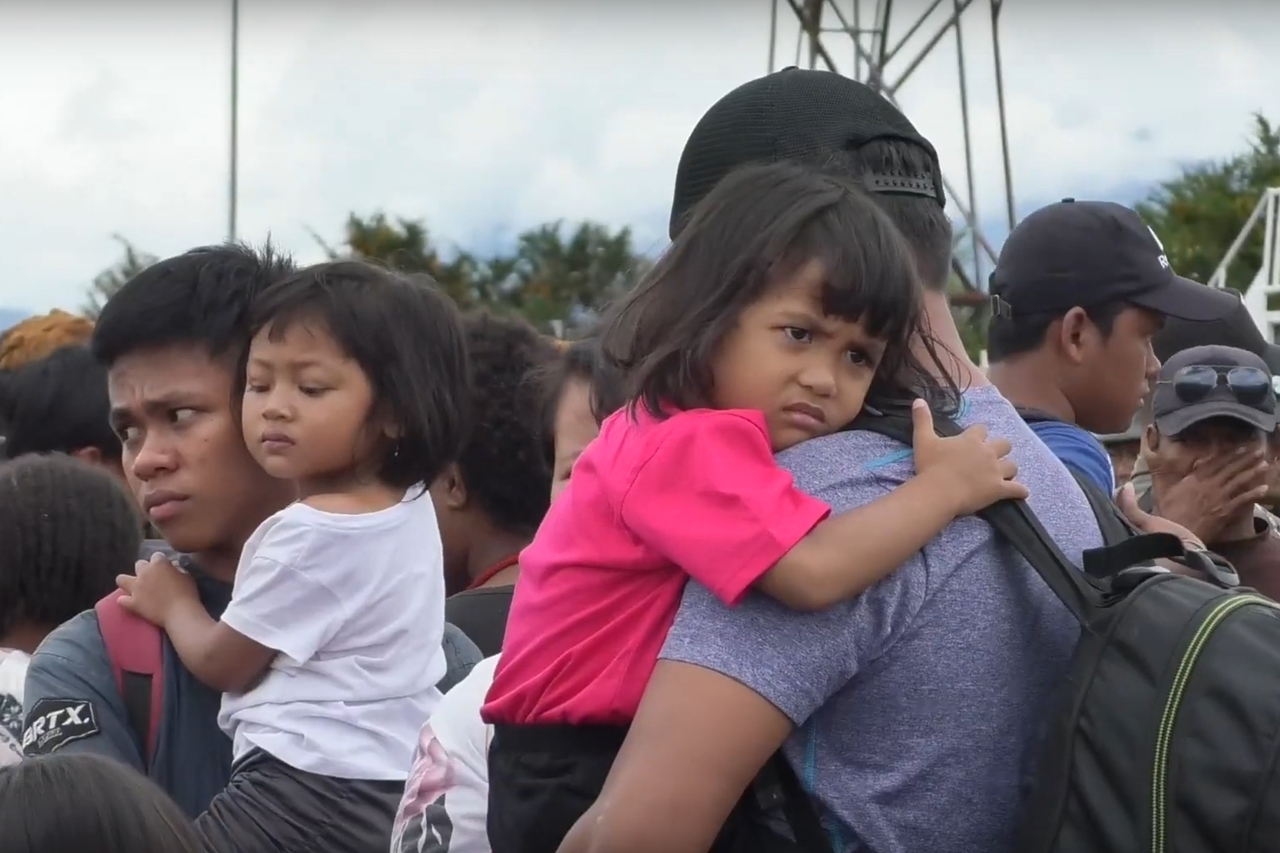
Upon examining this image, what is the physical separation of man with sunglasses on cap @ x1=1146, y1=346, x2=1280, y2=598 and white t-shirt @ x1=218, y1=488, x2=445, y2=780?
2.42 m

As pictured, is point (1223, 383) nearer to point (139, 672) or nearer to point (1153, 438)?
point (1153, 438)

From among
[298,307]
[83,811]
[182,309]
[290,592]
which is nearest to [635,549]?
[83,811]

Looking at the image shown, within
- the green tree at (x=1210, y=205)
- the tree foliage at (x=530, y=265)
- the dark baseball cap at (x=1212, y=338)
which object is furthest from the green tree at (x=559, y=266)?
the dark baseball cap at (x=1212, y=338)

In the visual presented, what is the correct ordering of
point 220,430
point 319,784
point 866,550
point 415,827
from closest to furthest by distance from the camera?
1. point 866,550
2. point 415,827
3. point 319,784
4. point 220,430

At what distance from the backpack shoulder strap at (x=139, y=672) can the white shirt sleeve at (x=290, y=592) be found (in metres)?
0.15

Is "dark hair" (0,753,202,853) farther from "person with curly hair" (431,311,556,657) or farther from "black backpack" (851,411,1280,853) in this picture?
"person with curly hair" (431,311,556,657)

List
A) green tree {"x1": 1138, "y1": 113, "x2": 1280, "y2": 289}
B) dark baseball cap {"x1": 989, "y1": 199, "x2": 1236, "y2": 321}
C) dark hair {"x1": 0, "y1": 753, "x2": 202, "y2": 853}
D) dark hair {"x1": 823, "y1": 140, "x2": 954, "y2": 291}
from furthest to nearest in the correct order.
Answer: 1. green tree {"x1": 1138, "y1": 113, "x2": 1280, "y2": 289}
2. dark baseball cap {"x1": 989, "y1": 199, "x2": 1236, "y2": 321}
3. dark hair {"x1": 823, "y1": 140, "x2": 954, "y2": 291}
4. dark hair {"x1": 0, "y1": 753, "x2": 202, "y2": 853}

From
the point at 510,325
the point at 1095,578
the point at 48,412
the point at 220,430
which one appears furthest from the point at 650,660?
the point at 48,412

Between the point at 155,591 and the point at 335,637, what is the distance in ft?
0.92

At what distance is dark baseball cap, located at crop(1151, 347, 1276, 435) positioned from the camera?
423cm

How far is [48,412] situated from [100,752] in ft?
7.03

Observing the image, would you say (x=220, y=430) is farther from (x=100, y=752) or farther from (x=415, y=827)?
(x=415, y=827)

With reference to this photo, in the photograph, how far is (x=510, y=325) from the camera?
414cm

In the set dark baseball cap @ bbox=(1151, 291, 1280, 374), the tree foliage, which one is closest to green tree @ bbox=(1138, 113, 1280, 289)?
the tree foliage
